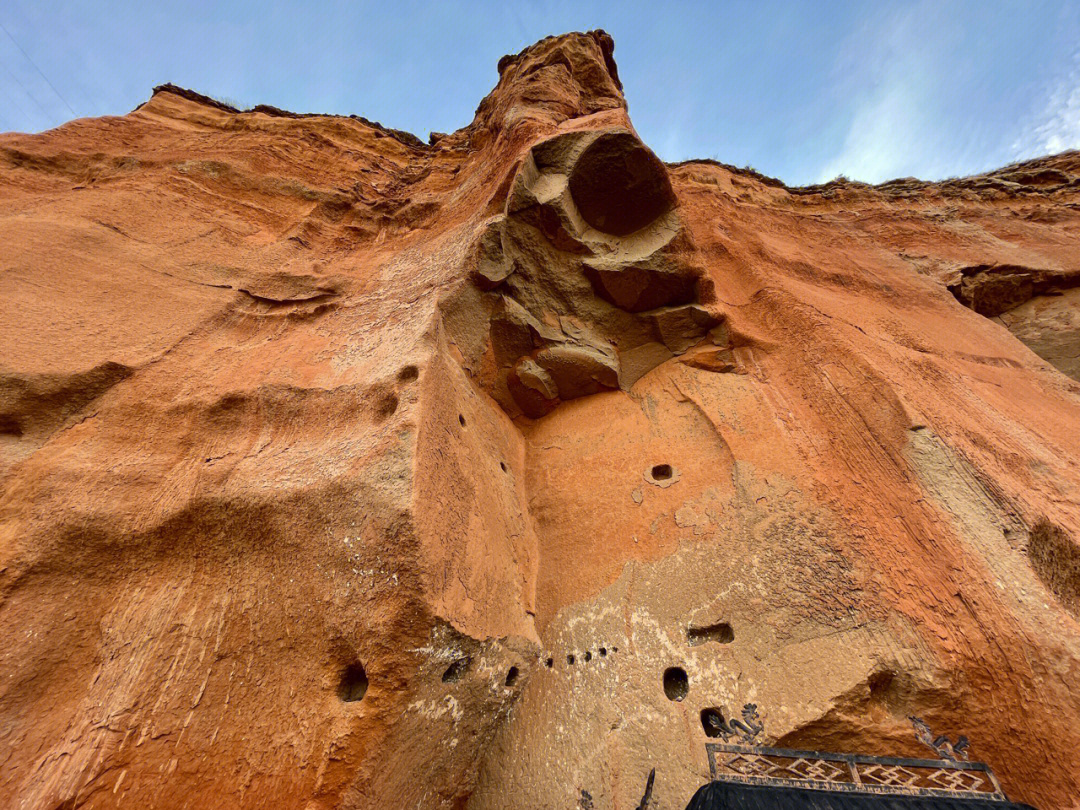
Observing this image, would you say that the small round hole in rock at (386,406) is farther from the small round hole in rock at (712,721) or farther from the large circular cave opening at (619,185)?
the large circular cave opening at (619,185)

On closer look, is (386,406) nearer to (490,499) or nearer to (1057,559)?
(490,499)

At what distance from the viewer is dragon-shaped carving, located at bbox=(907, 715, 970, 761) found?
267cm

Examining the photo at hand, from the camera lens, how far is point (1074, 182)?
9.31 m

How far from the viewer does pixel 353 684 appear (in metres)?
2.69

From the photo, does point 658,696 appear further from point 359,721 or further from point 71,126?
point 71,126

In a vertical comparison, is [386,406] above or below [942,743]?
above

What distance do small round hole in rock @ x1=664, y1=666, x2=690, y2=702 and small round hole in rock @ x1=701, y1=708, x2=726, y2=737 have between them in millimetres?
157

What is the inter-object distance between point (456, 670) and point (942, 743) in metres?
2.68

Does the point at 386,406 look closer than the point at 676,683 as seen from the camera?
No

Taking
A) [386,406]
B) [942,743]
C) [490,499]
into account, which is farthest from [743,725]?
[386,406]

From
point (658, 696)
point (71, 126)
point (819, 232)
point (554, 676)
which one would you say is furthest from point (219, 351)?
point (819, 232)

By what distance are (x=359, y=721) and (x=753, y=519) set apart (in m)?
2.92

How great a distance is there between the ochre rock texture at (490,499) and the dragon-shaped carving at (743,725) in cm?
7

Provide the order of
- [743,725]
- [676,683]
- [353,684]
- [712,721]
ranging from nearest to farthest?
[353,684] < [743,725] < [712,721] < [676,683]
